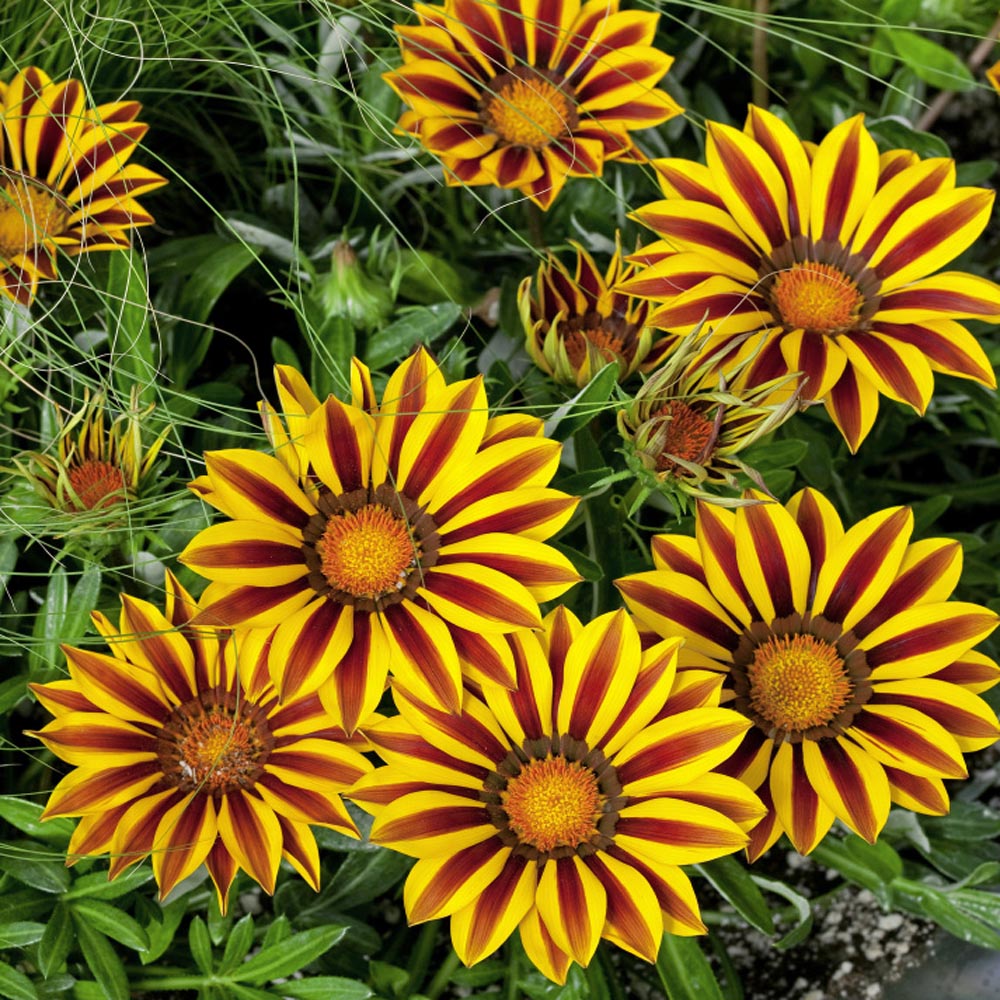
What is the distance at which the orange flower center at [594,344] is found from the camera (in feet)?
2.81

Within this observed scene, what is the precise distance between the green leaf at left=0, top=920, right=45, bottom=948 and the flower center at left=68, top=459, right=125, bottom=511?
29cm

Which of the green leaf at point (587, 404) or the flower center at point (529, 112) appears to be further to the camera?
the flower center at point (529, 112)

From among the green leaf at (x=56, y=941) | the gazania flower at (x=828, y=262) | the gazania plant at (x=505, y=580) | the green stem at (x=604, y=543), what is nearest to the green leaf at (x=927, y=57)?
the gazania plant at (x=505, y=580)

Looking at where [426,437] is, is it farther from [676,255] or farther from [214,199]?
[214,199]

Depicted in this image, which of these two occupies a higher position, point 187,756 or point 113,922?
point 187,756

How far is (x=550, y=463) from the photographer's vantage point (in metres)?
0.72

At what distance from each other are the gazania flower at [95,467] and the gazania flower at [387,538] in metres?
0.12

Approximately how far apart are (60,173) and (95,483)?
27cm

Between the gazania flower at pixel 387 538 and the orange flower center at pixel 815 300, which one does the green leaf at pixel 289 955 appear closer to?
the gazania flower at pixel 387 538

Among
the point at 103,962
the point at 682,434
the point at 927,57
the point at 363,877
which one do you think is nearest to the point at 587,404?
the point at 682,434

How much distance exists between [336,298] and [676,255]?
0.27m

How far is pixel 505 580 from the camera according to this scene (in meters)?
0.71

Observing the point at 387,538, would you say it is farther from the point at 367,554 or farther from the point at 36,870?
the point at 36,870

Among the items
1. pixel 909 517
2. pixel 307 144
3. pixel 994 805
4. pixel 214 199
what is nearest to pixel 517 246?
pixel 307 144
